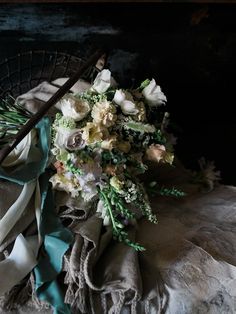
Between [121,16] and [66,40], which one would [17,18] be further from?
[121,16]

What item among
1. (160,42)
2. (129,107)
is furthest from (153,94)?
(160,42)

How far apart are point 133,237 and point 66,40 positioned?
0.69 meters

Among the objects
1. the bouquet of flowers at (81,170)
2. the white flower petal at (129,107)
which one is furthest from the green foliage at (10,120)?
the white flower petal at (129,107)

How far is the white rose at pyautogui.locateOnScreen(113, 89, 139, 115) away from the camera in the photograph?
0.91 meters

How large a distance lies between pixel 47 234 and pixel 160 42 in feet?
2.42

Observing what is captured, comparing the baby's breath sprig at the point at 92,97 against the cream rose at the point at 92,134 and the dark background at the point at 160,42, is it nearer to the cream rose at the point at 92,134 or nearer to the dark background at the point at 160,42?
the cream rose at the point at 92,134

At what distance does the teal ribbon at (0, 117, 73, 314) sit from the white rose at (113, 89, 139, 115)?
0.16 m

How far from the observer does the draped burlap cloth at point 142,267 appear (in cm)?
84

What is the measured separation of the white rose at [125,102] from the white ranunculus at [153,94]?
0.05 metres

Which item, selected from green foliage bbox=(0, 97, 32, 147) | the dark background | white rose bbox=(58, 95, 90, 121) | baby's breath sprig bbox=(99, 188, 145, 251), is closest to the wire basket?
the dark background

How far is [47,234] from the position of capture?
90cm

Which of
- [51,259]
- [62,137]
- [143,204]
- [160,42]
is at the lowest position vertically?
[51,259]

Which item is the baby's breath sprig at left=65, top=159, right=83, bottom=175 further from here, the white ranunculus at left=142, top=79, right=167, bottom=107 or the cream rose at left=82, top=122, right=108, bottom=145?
the white ranunculus at left=142, top=79, right=167, bottom=107

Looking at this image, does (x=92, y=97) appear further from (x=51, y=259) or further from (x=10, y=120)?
(x=51, y=259)
